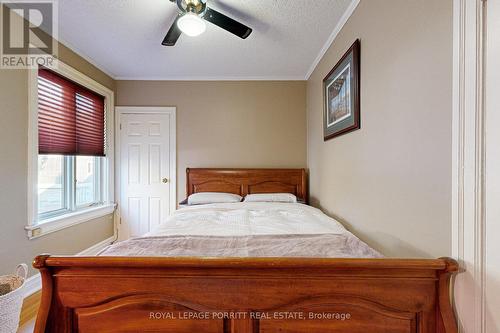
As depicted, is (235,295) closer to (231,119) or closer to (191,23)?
(191,23)

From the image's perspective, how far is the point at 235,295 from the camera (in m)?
0.95

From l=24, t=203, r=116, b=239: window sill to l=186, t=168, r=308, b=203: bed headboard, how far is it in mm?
1077

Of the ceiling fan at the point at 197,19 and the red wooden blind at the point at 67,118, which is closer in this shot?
the ceiling fan at the point at 197,19

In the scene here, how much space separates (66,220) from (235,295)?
94.4 inches

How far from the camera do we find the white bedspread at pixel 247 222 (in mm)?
1652

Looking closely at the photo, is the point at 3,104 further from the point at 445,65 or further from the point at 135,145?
the point at 445,65

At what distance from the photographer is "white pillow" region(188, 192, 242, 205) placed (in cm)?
301

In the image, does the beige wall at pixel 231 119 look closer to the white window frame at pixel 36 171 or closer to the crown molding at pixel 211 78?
the crown molding at pixel 211 78

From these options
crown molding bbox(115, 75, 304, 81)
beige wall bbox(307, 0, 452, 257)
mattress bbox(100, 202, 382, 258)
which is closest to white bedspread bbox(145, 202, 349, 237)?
mattress bbox(100, 202, 382, 258)

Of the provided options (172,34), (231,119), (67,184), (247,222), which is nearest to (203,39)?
(172,34)

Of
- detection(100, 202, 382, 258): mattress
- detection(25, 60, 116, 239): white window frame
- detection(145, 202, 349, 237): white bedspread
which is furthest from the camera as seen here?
detection(25, 60, 116, 239): white window frame

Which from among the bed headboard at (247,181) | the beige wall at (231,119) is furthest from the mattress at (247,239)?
the beige wall at (231,119)

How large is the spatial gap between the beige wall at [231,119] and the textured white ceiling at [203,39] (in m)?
0.15

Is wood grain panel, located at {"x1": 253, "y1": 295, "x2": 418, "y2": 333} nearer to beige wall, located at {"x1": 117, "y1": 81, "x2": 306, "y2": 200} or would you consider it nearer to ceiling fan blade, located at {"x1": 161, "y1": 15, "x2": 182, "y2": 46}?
ceiling fan blade, located at {"x1": 161, "y1": 15, "x2": 182, "y2": 46}
